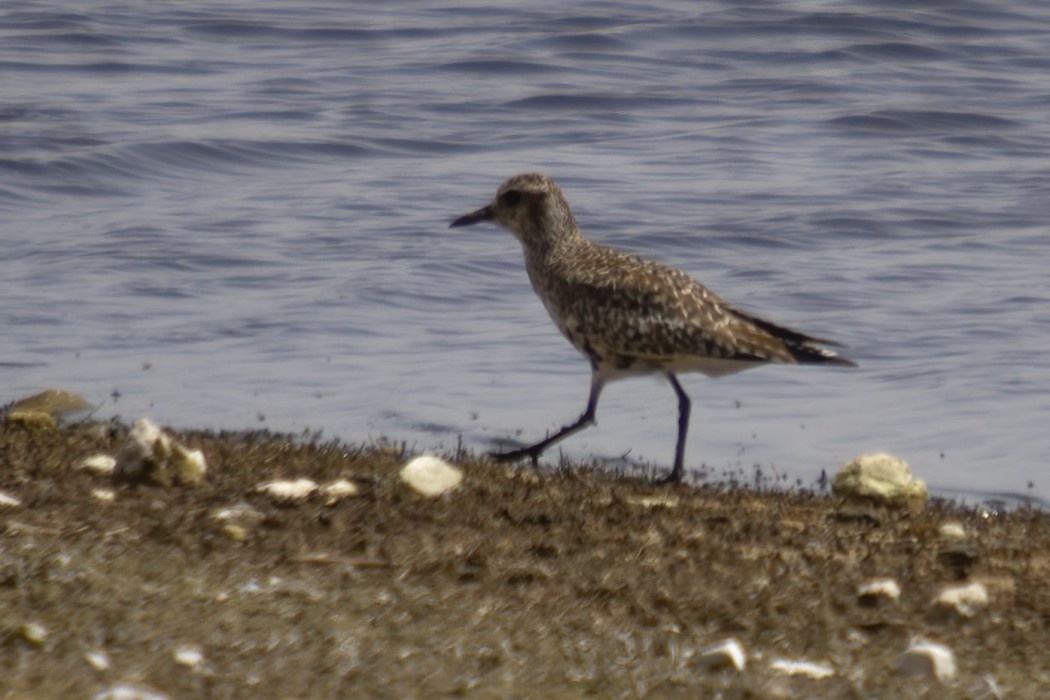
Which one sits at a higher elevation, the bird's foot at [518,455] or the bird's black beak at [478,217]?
the bird's black beak at [478,217]

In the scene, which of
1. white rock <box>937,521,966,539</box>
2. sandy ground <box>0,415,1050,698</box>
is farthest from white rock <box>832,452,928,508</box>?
white rock <box>937,521,966,539</box>

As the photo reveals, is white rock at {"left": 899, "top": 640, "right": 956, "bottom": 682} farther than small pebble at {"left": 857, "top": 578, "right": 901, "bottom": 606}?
No

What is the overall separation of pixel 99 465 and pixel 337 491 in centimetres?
100

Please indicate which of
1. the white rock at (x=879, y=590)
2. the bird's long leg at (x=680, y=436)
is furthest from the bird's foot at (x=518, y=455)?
the white rock at (x=879, y=590)

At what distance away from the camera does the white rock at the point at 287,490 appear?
6.68 m

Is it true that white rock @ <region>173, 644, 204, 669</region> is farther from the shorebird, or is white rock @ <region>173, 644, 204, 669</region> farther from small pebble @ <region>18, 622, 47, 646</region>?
the shorebird

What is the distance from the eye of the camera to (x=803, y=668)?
5523mm

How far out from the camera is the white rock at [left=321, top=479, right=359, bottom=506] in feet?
22.0

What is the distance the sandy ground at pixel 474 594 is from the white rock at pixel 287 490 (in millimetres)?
41

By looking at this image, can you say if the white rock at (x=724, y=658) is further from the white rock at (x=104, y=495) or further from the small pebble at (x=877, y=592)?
the white rock at (x=104, y=495)

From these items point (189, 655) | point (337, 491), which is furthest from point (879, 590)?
point (189, 655)

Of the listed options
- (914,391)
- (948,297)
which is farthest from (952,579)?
(948,297)

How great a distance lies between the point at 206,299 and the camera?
44.6 feet

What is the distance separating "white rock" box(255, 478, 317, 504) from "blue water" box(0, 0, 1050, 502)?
3114mm
